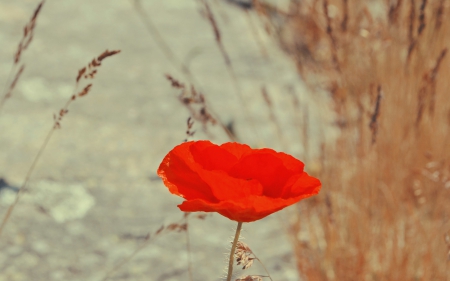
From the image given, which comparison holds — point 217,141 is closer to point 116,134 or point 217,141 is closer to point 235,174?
point 116,134

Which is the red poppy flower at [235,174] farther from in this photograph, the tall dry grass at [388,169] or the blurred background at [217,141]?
the tall dry grass at [388,169]

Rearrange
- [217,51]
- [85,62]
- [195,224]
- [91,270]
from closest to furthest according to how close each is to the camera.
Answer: [91,270]
[195,224]
[85,62]
[217,51]

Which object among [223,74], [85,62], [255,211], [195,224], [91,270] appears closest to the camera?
[255,211]

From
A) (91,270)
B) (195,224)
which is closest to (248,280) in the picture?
(91,270)

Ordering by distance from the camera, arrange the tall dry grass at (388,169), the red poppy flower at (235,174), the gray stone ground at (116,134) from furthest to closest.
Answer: the gray stone ground at (116,134) < the tall dry grass at (388,169) < the red poppy flower at (235,174)

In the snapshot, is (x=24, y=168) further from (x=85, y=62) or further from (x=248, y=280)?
(x=248, y=280)

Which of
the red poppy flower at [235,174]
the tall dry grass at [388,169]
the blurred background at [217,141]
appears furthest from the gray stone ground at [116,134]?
the red poppy flower at [235,174]

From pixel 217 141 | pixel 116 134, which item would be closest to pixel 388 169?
pixel 217 141

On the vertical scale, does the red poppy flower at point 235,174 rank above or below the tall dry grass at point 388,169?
below

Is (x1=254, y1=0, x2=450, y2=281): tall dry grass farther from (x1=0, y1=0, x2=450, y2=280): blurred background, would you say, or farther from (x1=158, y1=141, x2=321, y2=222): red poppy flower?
(x1=158, y1=141, x2=321, y2=222): red poppy flower
